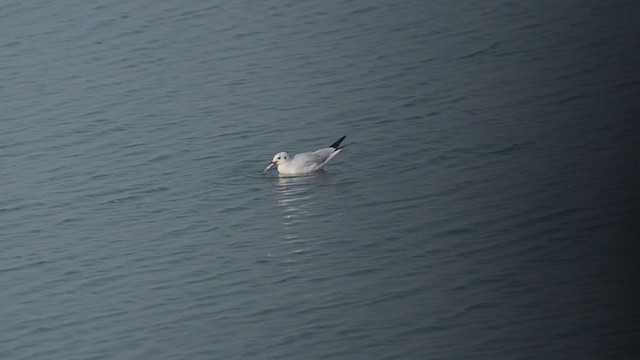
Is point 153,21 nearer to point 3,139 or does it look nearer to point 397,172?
point 3,139

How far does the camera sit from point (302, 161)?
2436cm

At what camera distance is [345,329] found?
57.2 ft

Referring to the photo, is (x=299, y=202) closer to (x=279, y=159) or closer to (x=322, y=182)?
(x=322, y=182)

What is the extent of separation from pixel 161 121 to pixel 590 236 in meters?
10.8

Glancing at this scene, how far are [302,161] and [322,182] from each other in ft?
1.68

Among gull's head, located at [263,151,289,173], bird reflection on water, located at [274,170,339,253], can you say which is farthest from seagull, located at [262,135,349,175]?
bird reflection on water, located at [274,170,339,253]

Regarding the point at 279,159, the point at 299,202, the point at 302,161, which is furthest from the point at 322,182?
the point at 299,202

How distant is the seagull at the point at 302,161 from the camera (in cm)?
2431

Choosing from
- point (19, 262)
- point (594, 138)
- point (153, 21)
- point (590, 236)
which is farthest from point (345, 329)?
point (153, 21)

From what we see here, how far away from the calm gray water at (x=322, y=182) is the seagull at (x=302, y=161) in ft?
0.81

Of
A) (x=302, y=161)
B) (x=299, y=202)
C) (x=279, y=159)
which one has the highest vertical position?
(x=279, y=159)

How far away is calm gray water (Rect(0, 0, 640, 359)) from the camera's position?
58.3 feet

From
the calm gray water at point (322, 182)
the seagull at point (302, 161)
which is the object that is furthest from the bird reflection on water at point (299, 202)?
the seagull at point (302, 161)

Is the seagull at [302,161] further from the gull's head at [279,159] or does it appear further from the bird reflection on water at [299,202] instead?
the bird reflection on water at [299,202]
